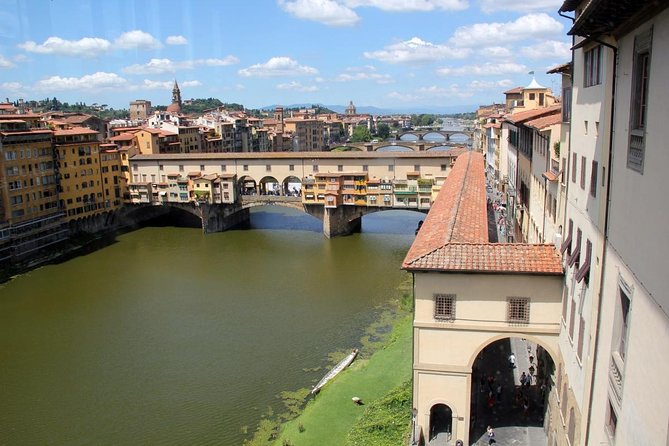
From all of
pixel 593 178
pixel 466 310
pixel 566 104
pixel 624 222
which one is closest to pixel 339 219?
pixel 466 310

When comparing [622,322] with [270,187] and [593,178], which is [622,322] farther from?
[270,187]

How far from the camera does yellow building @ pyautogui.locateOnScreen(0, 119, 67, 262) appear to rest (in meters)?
30.2

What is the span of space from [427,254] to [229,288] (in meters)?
16.1

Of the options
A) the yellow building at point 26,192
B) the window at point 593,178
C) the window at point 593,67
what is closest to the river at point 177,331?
the yellow building at point 26,192

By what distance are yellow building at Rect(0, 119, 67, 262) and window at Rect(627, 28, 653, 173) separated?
30.2 meters

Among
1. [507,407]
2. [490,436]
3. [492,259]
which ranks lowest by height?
[507,407]

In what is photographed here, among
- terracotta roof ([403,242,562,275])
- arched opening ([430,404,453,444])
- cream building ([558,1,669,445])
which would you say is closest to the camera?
cream building ([558,1,669,445])

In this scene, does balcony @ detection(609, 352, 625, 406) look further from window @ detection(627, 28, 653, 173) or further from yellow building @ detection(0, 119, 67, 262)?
yellow building @ detection(0, 119, 67, 262)

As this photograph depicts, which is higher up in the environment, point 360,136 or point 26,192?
point 360,136

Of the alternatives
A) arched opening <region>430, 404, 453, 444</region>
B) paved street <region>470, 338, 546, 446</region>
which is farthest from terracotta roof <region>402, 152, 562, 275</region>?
paved street <region>470, 338, 546, 446</region>

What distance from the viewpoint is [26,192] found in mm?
32062

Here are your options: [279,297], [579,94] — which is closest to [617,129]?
[579,94]

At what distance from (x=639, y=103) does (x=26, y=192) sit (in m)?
32.8

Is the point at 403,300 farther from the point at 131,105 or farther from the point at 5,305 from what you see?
the point at 131,105
